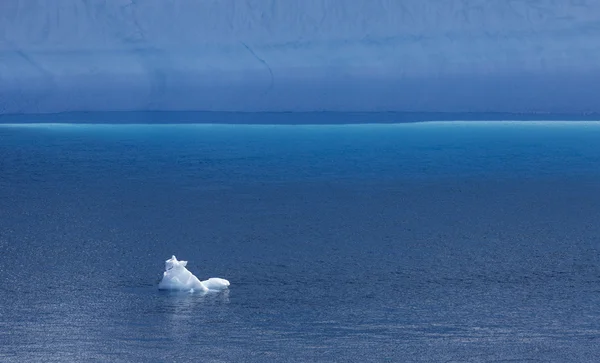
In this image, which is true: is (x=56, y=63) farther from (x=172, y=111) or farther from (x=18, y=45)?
(x=172, y=111)

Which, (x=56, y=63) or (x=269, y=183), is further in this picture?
(x=56, y=63)

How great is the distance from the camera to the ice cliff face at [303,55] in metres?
9.80

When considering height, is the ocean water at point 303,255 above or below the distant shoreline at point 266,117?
below

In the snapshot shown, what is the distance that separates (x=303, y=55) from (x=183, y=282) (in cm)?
648

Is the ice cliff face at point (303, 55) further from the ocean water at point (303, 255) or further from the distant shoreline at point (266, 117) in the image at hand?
the ocean water at point (303, 255)

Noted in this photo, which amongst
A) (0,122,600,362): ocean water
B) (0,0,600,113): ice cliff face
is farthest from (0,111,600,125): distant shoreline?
(0,122,600,362): ocean water

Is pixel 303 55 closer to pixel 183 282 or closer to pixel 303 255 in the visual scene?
pixel 303 255

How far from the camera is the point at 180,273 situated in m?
3.66

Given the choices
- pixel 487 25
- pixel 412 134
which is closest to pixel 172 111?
pixel 412 134

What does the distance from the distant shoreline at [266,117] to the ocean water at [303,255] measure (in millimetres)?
1920

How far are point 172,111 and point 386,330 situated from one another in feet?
23.6

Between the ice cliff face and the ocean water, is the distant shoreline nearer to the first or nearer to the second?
the ice cliff face

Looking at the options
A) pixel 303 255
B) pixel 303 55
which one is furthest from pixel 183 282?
pixel 303 55

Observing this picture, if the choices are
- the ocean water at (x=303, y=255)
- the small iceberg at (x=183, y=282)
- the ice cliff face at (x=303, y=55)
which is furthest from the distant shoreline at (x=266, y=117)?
the small iceberg at (x=183, y=282)
